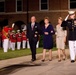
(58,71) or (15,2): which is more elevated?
(15,2)

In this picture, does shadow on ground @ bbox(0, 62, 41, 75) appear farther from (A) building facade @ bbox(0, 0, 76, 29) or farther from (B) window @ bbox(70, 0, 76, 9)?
(B) window @ bbox(70, 0, 76, 9)

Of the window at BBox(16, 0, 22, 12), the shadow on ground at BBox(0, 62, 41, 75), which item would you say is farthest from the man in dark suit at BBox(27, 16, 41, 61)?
the window at BBox(16, 0, 22, 12)

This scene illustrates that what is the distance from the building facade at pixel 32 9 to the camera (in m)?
38.9

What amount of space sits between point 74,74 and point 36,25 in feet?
16.4

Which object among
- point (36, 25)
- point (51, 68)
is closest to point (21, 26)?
point (36, 25)

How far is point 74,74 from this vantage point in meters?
12.1

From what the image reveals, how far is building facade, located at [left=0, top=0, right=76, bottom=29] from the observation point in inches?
1533

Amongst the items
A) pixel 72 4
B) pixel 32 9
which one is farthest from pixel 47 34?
pixel 32 9

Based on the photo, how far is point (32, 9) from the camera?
40.1m

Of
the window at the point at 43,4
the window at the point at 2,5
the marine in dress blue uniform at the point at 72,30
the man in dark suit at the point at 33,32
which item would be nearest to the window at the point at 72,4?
the window at the point at 43,4

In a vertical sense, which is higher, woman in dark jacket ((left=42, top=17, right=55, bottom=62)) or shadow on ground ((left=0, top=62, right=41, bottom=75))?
woman in dark jacket ((left=42, top=17, right=55, bottom=62))

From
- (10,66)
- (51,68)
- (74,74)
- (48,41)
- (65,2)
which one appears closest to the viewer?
(74,74)

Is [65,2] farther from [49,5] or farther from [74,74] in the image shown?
[74,74]

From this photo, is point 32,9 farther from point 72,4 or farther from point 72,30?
point 72,30
